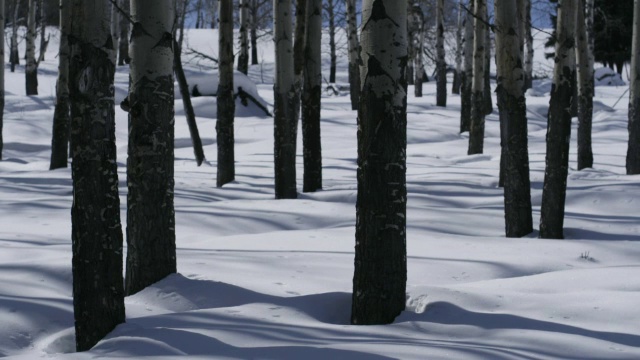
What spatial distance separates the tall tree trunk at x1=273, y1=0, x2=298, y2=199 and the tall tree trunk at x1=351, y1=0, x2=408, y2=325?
6.25 meters

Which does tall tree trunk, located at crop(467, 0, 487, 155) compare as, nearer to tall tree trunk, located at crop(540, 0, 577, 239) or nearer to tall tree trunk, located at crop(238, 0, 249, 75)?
tall tree trunk, located at crop(238, 0, 249, 75)

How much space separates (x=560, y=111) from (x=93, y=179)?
502 centimetres

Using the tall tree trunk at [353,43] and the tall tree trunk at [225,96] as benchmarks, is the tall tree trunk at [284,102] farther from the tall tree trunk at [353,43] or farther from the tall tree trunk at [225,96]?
the tall tree trunk at [353,43]

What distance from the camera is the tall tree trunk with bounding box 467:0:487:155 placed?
16.0 m

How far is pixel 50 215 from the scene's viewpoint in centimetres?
982

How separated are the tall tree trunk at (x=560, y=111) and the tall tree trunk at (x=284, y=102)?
403cm

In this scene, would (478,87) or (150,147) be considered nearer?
(150,147)

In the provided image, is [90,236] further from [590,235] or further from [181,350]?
[590,235]

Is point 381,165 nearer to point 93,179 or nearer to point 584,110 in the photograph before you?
point 93,179

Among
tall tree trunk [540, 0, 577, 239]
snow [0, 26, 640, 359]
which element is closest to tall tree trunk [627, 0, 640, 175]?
snow [0, 26, 640, 359]

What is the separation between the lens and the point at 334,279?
6211 millimetres

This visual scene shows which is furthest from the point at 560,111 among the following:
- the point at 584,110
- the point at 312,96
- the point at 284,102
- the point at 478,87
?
the point at 478,87

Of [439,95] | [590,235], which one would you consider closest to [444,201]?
[590,235]

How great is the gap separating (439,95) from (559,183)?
1975cm
